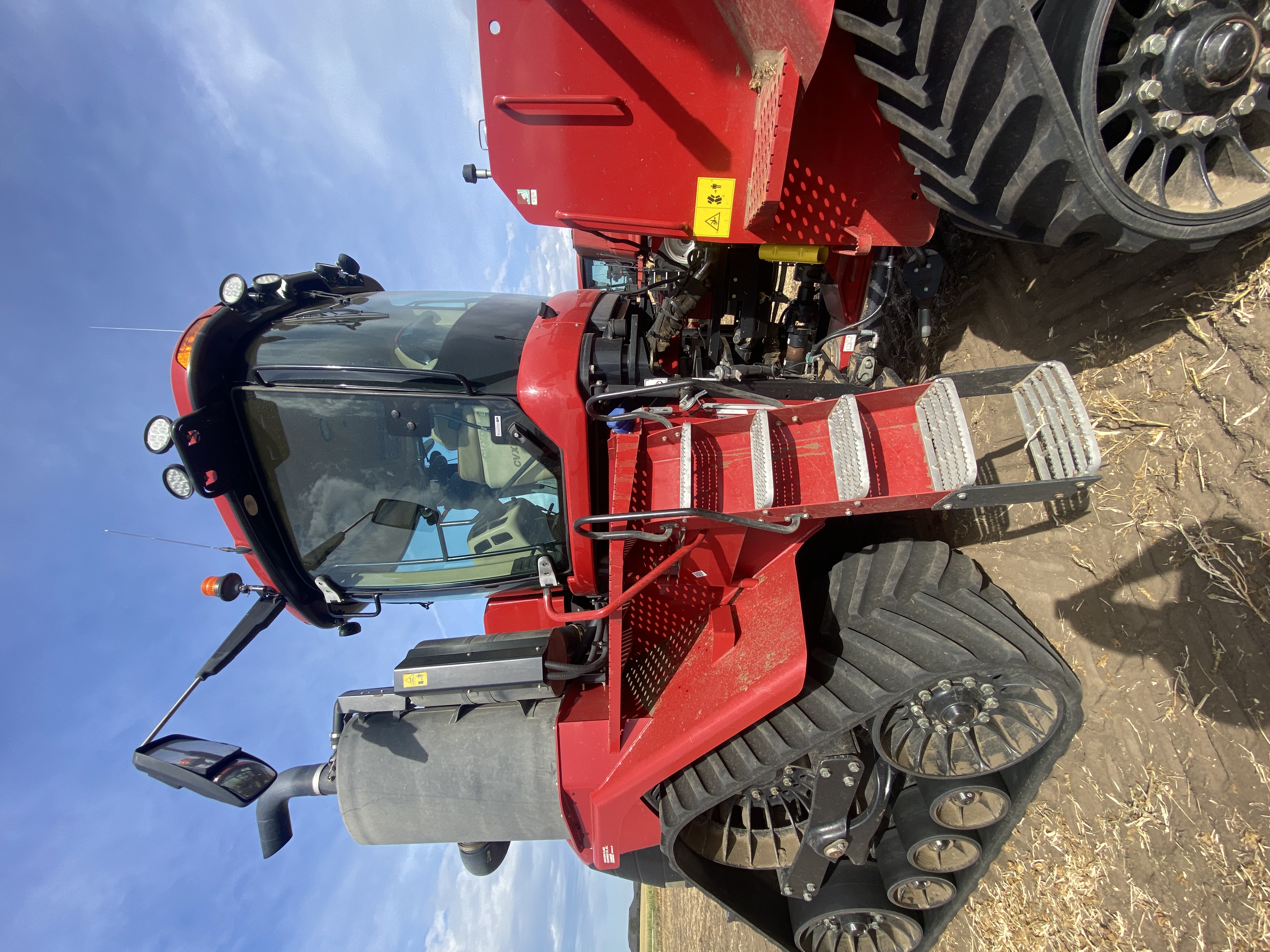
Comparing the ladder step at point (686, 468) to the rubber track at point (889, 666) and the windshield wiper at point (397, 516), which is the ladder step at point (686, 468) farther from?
the windshield wiper at point (397, 516)

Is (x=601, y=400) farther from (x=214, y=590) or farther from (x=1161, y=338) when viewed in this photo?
(x=1161, y=338)

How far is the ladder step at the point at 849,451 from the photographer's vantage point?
88.7 inches

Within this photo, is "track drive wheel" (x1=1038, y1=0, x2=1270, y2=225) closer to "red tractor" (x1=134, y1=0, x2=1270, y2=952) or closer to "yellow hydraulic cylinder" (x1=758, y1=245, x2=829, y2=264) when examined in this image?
"red tractor" (x1=134, y1=0, x2=1270, y2=952)

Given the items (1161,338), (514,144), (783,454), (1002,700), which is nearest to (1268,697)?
(1002,700)

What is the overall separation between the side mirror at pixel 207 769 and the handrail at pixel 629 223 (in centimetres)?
304

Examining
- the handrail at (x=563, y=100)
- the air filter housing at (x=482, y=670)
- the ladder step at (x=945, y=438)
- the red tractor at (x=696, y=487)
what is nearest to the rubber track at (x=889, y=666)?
the red tractor at (x=696, y=487)

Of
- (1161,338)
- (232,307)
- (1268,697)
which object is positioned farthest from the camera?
(232,307)

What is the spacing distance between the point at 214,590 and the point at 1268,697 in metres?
3.99

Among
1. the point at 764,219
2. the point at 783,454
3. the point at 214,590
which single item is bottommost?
the point at 214,590

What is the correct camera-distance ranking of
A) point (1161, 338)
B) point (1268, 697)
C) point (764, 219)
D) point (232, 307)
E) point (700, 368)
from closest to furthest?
point (1268, 697)
point (1161, 338)
point (764, 219)
point (232, 307)
point (700, 368)

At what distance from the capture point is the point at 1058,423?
6.80ft

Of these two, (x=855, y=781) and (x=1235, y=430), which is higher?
(x=1235, y=430)

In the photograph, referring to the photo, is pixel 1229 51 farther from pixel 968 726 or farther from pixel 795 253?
pixel 968 726

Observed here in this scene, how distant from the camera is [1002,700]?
2367mm
